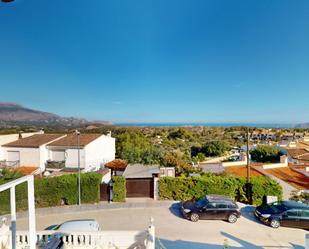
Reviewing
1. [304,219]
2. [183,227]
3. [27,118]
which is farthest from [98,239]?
[27,118]

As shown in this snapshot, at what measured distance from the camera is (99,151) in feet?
81.9

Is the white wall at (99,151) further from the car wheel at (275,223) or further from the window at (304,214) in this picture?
the window at (304,214)

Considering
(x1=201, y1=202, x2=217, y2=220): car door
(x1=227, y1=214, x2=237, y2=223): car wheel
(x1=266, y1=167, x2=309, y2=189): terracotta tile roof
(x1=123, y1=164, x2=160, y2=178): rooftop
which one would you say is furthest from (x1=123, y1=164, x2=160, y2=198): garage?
(x1=266, y1=167, x2=309, y2=189): terracotta tile roof

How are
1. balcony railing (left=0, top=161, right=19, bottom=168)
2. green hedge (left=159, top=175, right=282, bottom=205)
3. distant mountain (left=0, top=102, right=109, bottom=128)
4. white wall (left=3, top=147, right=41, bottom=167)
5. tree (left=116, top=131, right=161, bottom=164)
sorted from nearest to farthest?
green hedge (left=159, top=175, right=282, bottom=205) → distant mountain (left=0, top=102, right=109, bottom=128) → balcony railing (left=0, top=161, right=19, bottom=168) → white wall (left=3, top=147, right=41, bottom=167) → tree (left=116, top=131, right=161, bottom=164)

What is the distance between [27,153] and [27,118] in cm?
410

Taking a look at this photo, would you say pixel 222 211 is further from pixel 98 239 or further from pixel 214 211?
pixel 98 239

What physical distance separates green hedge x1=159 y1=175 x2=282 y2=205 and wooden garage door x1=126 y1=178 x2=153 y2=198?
0.85 meters

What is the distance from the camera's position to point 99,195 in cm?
1598

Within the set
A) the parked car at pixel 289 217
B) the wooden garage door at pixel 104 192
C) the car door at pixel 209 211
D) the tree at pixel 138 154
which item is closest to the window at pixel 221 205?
the car door at pixel 209 211

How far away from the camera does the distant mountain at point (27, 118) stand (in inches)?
829

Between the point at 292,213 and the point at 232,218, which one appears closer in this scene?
the point at 292,213

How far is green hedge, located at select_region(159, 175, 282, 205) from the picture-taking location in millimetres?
15594

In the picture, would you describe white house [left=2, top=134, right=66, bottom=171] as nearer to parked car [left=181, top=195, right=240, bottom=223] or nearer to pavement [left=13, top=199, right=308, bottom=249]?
pavement [left=13, top=199, right=308, bottom=249]

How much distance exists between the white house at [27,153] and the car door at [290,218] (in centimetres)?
1961
